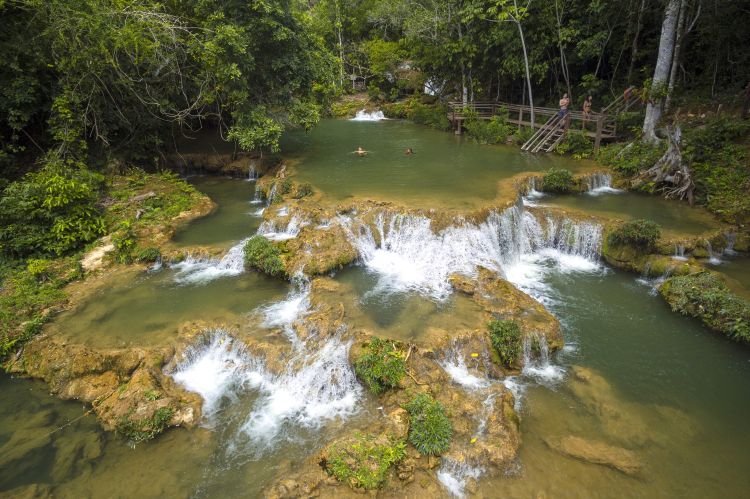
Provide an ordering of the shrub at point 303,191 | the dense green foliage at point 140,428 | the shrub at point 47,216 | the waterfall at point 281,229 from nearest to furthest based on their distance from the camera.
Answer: the dense green foliage at point 140,428
the shrub at point 47,216
the waterfall at point 281,229
the shrub at point 303,191

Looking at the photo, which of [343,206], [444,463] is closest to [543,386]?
[444,463]

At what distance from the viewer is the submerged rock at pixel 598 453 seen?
6.38 meters

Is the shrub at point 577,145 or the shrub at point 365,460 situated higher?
the shrub at point 577,145

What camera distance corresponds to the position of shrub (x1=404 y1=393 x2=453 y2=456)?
644 centimetres

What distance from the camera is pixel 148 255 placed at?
38.1ft

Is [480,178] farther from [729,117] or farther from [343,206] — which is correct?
[729,117]

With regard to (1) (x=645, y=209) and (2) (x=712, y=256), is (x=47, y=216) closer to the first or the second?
(1) (x=645, y=209)

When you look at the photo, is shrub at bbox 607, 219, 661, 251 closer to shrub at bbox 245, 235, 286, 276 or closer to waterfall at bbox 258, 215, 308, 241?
waterfall at bbox 258, 215, 308, 241

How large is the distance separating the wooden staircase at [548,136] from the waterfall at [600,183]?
4.08 metres

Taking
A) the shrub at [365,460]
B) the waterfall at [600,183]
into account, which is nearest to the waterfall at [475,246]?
the waterfall at [600,183]

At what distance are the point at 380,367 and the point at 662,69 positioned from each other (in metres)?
16.0

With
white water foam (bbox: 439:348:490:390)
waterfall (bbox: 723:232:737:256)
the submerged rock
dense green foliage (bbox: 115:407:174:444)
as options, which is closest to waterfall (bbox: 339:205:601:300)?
white water foam (bbox: 439:348:490:390)

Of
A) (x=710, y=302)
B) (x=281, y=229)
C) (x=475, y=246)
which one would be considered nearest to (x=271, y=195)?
(x=281, y=229)

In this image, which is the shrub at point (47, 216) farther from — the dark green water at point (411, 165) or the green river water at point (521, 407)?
the dark green water at point (411, 165)
